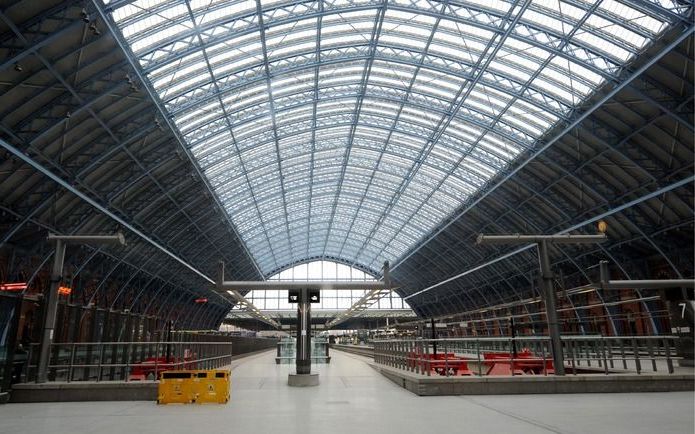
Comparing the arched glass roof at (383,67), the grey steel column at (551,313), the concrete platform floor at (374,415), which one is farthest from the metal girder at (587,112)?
the concrete platform floor at (374,415)

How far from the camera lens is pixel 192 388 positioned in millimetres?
13000

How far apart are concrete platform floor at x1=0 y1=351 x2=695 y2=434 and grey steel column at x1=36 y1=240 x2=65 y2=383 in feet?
4.01

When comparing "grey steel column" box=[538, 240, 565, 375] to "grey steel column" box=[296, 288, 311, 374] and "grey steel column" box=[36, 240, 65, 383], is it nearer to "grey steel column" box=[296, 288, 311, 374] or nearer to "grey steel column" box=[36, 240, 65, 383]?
"grey steel column" box=[296, 288, 311, 374]

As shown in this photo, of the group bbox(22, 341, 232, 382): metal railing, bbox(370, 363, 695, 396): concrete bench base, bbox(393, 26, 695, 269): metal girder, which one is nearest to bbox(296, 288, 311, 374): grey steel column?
bbox(22, 341, 232, 382): metal railing

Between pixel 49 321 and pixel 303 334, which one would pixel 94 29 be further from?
pixel 303 334

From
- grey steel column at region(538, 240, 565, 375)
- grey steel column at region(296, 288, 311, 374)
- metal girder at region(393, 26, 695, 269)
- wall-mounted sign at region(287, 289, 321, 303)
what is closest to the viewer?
grey steel column at region(538, 240, 565, 375)

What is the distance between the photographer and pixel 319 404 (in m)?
12.2

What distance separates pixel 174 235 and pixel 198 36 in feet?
82.6

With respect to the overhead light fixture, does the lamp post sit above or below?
below

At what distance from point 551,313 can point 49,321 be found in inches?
606

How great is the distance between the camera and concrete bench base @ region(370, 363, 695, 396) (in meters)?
13.5

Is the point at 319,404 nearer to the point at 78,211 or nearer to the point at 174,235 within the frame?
the point at 78,211

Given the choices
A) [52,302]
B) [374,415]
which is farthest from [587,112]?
[52,302]

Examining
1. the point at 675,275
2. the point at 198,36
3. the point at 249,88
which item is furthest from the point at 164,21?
the point at 675,275
